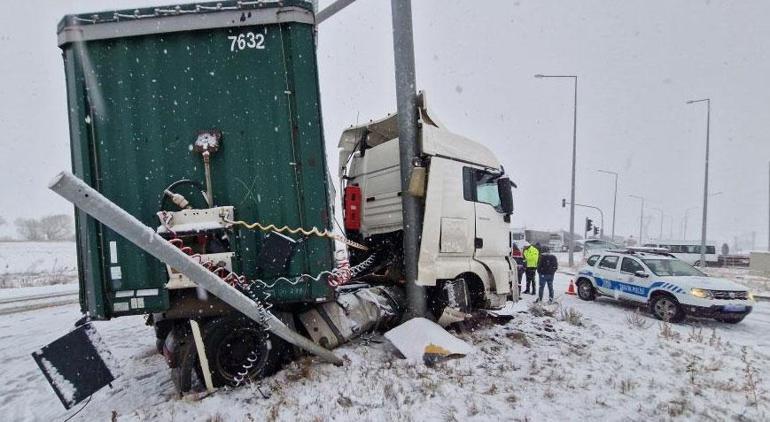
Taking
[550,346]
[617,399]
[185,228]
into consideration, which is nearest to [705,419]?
[617,399]

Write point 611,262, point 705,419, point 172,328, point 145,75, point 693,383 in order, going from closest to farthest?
1. point 705,419
2. point 145,75
3. point 172,328
4. point 693,383
5. point 611,262

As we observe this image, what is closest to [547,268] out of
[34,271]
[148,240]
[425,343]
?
[425,343]

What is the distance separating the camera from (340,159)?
7098mm

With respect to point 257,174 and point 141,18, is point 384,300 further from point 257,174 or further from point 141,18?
point 141,18

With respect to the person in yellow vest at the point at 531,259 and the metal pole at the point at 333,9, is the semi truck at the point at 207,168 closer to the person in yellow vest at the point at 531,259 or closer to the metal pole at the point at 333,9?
the metal pole at the point at 333,9

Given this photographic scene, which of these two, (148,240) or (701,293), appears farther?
(701,293)

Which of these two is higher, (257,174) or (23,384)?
(257,174)

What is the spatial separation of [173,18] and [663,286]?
10.4 m

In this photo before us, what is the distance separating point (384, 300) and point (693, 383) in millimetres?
3745

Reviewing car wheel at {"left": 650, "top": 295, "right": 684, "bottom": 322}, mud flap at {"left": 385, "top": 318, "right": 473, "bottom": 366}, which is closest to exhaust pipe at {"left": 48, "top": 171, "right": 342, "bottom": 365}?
mud flap at {"left": 385, "top": 318, "right": 473, "bottom": 366}

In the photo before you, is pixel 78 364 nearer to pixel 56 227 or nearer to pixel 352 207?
pixel 352 207

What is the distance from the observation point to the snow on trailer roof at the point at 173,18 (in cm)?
354

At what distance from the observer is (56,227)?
58.9 m

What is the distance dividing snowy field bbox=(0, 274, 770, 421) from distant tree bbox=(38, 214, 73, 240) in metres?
66.1
